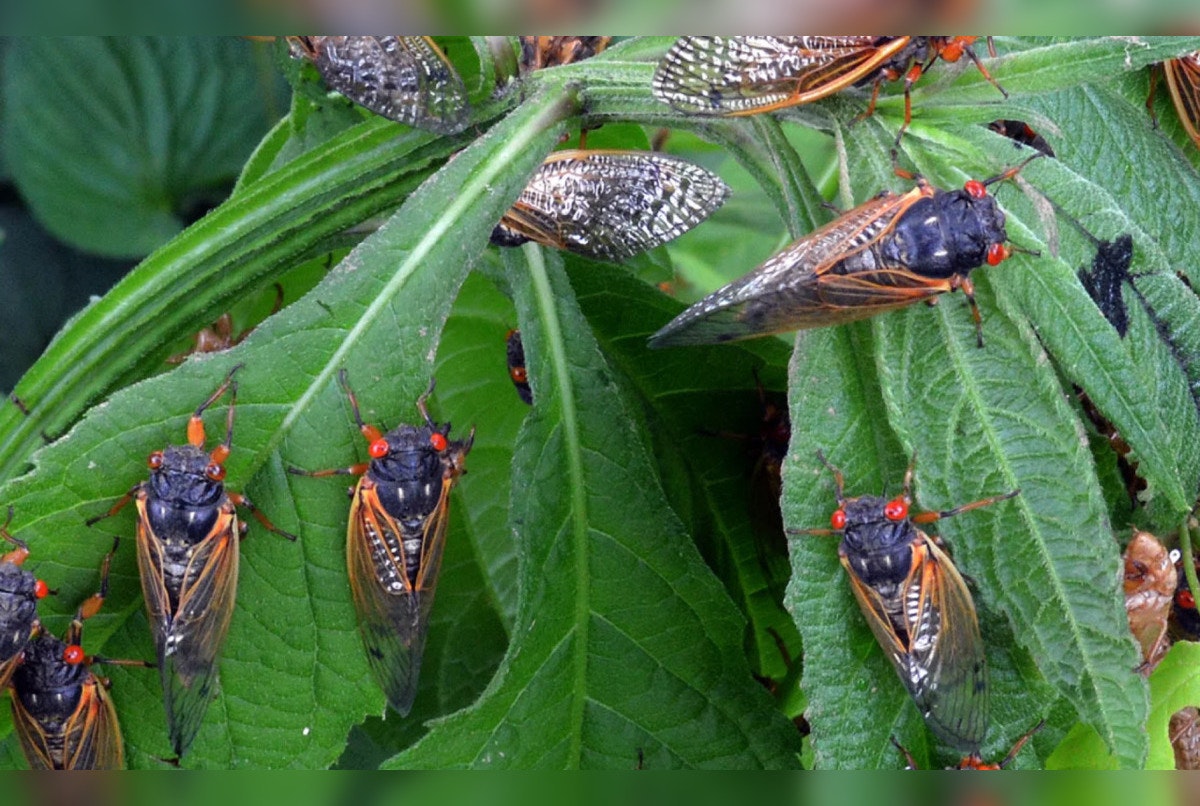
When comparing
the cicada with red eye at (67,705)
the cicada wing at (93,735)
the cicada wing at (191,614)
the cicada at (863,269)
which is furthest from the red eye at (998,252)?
the cicada wing at (93,735)

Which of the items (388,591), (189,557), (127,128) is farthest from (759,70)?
(127,128)

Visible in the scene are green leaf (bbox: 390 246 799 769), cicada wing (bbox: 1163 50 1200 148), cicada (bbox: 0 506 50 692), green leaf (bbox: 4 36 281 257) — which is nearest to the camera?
cicada (bbox: 0 506 50 692)

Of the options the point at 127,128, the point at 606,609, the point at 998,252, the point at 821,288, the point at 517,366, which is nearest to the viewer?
the point at 998,252

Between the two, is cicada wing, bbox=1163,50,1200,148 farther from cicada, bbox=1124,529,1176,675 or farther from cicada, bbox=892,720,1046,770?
cicada, bbox=892,720,1046,770

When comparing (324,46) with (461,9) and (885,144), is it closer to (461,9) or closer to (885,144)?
(461,9)

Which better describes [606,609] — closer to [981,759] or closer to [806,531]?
[806,531]

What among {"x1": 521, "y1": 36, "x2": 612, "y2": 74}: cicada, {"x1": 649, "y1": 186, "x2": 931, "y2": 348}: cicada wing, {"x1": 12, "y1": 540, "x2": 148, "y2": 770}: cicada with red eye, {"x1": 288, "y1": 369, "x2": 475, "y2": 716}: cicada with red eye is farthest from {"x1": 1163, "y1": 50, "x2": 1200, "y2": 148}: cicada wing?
{"x1": 12, "y1": 540, "x2": 148, "y2": 770}: cicada with red eye

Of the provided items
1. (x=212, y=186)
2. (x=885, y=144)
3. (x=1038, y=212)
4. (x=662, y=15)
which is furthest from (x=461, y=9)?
(x=212, y=186)
